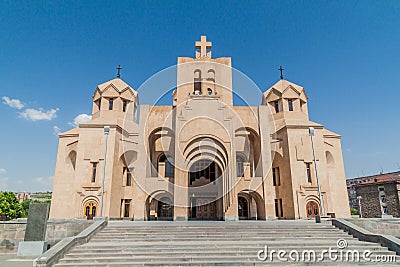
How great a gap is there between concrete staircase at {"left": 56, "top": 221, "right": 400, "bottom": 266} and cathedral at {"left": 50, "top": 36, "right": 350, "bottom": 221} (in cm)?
846

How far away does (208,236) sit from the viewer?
10.3m

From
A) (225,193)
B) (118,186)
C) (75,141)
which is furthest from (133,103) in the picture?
(225,193)

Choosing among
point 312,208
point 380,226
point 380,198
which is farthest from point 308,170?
point 380,198

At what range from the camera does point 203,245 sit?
28.6ft

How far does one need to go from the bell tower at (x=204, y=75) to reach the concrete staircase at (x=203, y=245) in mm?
16031

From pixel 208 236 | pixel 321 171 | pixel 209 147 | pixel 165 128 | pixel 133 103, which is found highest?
pixel 133 103

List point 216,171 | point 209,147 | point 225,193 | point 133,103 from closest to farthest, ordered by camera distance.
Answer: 1. point 225,193
2. point 209,147
3. point 216,171
4. point 133,103

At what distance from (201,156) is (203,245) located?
15002 millimetres

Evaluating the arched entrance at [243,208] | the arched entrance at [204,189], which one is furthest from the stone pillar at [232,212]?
the arched entrance at [243,208]

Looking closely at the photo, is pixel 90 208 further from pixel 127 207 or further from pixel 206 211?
pixel 206 211

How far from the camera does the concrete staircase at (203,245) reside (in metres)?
7.68

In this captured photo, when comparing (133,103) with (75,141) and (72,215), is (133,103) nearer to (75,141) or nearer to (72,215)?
(75,141)

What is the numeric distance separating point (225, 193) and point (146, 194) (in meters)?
6.52

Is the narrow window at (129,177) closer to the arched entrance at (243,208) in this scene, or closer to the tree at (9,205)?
the arched entrance at (243,208)
